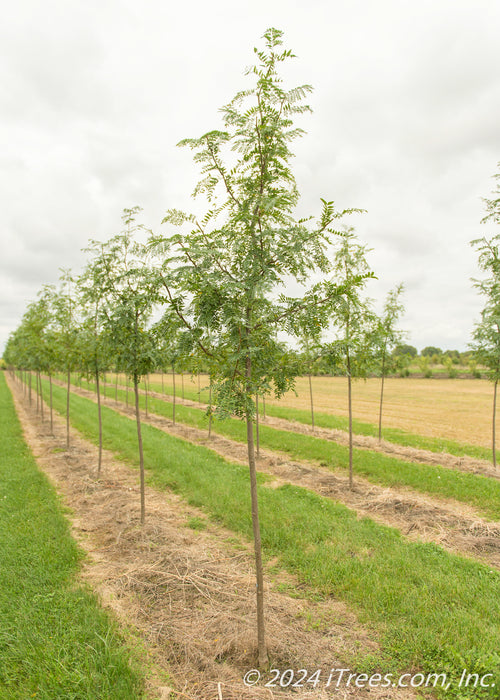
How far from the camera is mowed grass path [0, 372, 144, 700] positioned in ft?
11.2

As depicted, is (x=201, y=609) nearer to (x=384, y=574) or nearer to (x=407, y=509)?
(x=384, y=574)

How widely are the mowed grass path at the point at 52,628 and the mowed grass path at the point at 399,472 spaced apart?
11.4 feet

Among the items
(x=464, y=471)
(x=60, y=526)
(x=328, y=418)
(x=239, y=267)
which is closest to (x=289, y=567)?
(x=60, y=526)

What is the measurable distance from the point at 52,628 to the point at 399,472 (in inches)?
372

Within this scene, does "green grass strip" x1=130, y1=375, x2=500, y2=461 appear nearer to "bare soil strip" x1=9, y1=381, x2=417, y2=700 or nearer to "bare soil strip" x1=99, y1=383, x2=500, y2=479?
"bare soil strip" x1=99, y1=383, x2=500, y2=479

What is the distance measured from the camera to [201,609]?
188 inches

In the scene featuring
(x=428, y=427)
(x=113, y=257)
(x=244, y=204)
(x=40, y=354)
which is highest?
(x=113, y=257)

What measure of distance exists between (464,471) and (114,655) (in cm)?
1156

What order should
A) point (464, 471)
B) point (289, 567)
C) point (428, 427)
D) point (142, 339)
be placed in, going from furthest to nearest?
1. point (428, 427)
2. point (464, 471)
3. point (142, 339)
4. point (289, 567)

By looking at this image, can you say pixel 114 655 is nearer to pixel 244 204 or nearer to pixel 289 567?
pixel 289 567

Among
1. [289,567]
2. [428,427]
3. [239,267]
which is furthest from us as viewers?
[428,427]

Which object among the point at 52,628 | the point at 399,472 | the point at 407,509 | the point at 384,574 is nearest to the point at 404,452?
the point at 399,472

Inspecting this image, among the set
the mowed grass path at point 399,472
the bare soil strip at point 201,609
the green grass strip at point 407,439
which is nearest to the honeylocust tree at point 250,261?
the bare soil strip at point 201,609

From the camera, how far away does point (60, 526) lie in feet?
22.6
